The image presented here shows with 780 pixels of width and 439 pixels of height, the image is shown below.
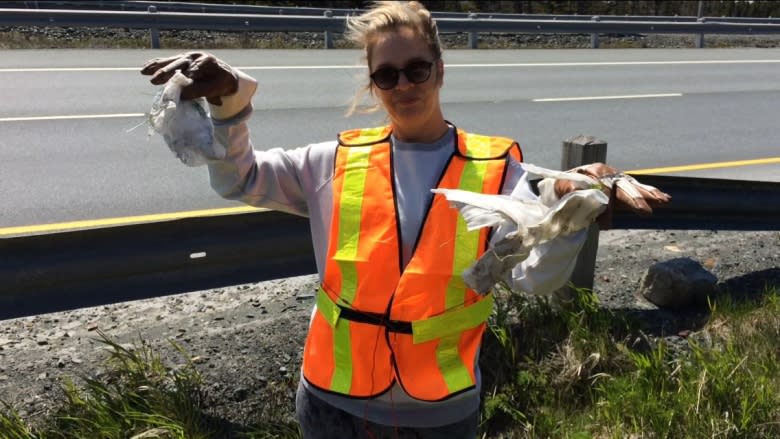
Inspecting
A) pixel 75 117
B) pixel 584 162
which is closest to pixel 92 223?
pixel 584 162

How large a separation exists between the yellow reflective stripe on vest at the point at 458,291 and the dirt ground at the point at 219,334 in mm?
1243

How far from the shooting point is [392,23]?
1906mm

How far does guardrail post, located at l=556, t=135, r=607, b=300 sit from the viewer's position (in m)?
3.48

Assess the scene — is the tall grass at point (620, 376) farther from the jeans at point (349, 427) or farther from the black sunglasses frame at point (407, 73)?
the black sunglasses frame at point (407, 73)

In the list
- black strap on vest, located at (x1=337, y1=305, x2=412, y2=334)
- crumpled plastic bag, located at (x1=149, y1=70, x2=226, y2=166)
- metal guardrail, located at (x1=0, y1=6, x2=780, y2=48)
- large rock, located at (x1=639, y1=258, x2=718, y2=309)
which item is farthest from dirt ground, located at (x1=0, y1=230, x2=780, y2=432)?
metal guardrail, located at (x1=0, y1=6, x2=780, y2=48)

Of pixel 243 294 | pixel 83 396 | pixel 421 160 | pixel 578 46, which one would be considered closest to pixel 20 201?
pixel 243 294

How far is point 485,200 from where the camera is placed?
169 centimetres

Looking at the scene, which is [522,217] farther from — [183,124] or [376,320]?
[183,124]

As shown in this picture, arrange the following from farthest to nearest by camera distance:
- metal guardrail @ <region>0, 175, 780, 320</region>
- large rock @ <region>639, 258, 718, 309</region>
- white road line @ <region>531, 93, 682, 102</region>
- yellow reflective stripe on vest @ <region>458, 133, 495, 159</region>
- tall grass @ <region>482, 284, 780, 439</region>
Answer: white road line @ <region>531, 93, 682, 102</region> < large rock @ <region>639, 258, 718, 309</region> < tall grass @ <region>482, 284, 780, 439</region> < metal guardrail @ <region>0, 175, 780, 320</region> < yellow reflective stripe on vest @ <region>458, 133, 495, 159</region>

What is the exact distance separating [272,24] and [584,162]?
11479mm

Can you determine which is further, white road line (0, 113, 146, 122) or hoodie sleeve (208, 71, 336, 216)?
white road line (0, 113, 146, 122)

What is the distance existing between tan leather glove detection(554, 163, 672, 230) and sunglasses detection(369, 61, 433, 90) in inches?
18.9

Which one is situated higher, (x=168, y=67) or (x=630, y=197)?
(x=168, y=67)

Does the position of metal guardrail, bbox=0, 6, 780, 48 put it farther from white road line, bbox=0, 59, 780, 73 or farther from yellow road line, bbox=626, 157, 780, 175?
yellow road line, bbox=626, 157, 780, 175
